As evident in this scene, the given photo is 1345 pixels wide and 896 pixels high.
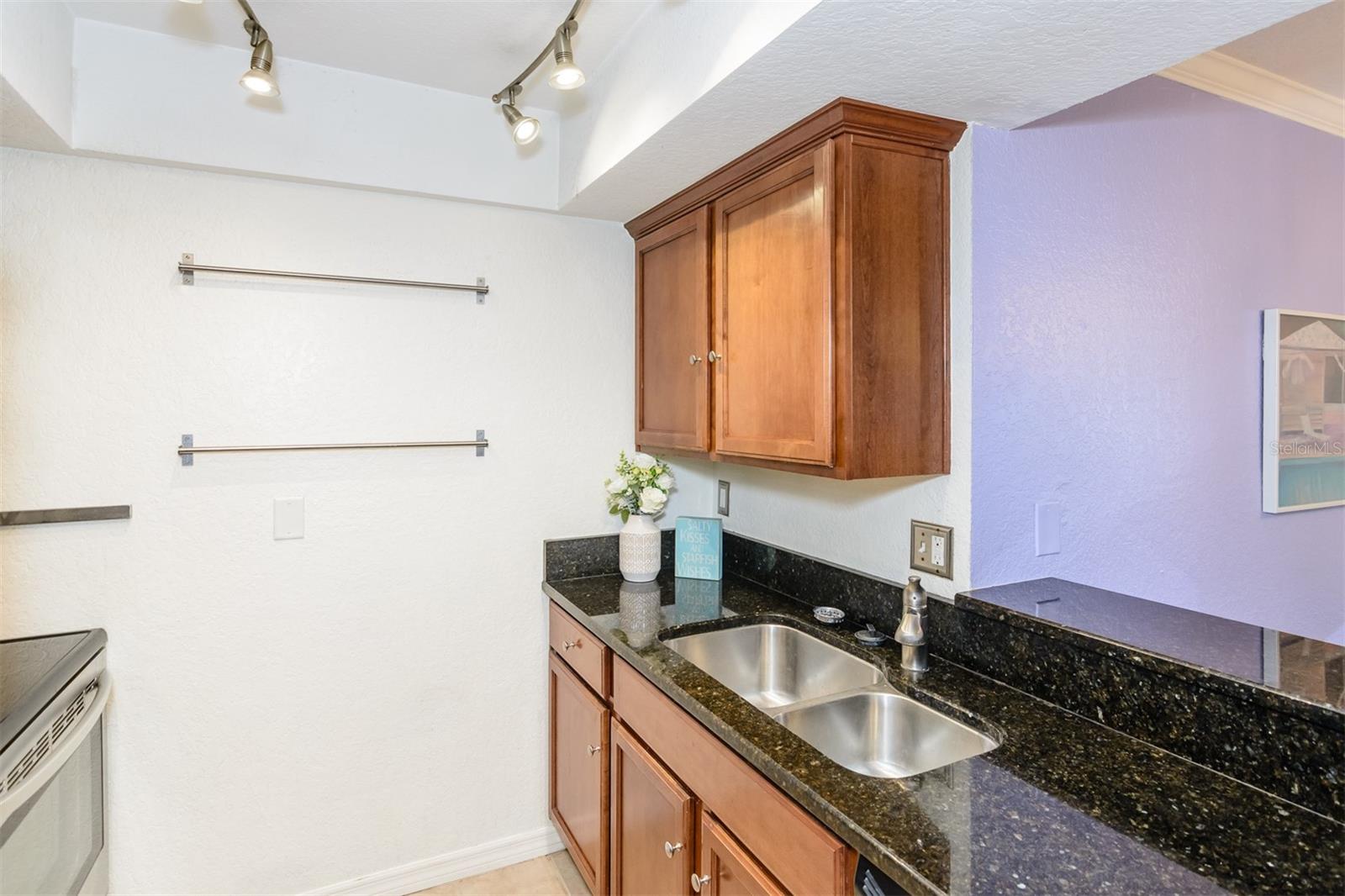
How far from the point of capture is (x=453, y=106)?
2.16 m

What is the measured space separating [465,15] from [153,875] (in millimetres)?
2426

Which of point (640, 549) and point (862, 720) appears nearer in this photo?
point (862, 720)

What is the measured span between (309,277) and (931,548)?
1873 mm

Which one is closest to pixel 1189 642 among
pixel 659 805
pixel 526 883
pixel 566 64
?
pixel 659 805

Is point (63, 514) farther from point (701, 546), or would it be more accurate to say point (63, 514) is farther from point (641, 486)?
point (701, 546)

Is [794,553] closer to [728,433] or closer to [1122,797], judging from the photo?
[728,433]

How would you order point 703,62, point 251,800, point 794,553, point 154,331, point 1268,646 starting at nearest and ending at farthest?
1. point 1268,646
2. point 703,62
3. point 154,331
4. point 251,800
5. point 794,553

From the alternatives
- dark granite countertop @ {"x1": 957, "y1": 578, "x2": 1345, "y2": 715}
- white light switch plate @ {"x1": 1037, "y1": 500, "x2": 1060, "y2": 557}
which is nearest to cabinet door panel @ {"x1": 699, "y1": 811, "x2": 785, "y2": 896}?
dark granite countertop @ {"x1": 957, "y1": 578, "x2": 1345, "y2": 715}

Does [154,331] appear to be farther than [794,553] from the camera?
No

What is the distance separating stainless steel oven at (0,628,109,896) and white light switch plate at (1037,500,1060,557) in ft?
7.07

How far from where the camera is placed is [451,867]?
2.28 meters

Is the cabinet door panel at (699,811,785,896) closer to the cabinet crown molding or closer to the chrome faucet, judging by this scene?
the chrome faucet

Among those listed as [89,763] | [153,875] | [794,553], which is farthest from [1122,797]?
[153,875]

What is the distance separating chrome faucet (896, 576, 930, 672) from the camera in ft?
5.16
